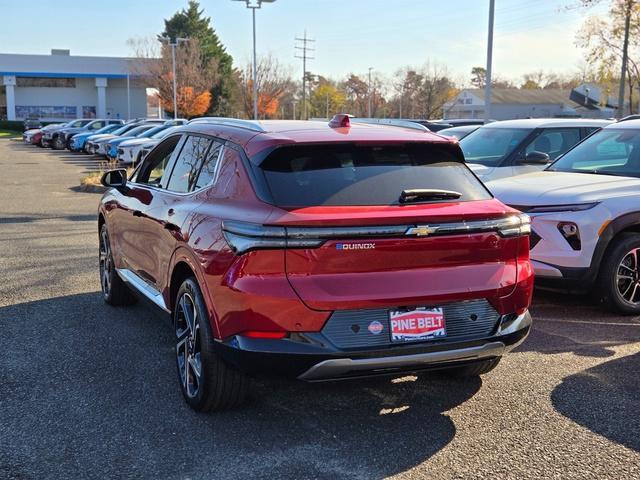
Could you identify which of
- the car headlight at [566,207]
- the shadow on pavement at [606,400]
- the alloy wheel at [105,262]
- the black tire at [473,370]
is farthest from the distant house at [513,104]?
the black tire at [473,370]

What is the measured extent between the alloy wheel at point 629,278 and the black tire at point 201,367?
13.1 ft

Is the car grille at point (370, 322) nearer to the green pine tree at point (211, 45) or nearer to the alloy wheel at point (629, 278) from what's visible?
the alloy wheel at point (629, 278)

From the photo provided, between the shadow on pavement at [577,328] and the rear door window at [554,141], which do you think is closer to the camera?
the shadow on pavement at [577,328]

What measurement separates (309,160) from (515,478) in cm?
206

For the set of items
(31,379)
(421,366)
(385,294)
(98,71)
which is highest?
(98,71)

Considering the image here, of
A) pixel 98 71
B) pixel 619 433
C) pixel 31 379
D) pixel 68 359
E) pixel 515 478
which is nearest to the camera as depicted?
pixel 515 478

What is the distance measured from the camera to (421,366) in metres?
3.83

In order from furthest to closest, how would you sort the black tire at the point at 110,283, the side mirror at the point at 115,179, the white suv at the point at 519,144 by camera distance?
the white suv at the point at 519,144 → the black tire at the point at 110,283 → the side mirror at the point at 115,179

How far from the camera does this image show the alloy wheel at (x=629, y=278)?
21.1 feet

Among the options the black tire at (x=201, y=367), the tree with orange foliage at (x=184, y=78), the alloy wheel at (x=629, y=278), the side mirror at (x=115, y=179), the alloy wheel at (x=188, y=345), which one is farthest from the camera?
the tree with orange foliage at (x=184, y=78)

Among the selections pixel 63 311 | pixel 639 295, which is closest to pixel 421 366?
pixel 639 295

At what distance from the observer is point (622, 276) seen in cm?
646

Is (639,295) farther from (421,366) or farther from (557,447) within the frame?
(421,366)

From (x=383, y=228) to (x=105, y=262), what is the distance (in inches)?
164
